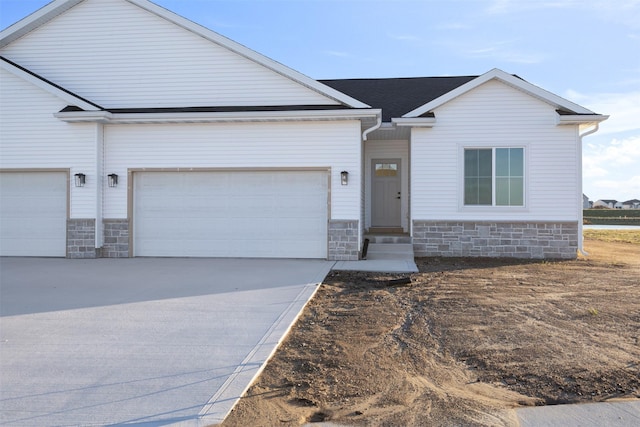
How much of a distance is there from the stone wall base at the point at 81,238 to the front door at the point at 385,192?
7.86 metres

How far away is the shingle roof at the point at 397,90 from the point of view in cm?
1352

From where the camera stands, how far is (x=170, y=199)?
12.0 meters

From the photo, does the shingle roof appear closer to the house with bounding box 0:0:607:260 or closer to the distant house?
the house with bounding box 0:0:607:260

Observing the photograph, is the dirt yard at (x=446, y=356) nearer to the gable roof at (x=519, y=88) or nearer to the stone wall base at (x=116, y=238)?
the gable roof at (x=519, y=88)

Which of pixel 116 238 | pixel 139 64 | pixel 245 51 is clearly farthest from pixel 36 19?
pixel 116 238

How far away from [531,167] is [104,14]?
11687 mm

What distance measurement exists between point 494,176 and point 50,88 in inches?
440

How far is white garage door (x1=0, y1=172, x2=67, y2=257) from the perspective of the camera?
1209cm

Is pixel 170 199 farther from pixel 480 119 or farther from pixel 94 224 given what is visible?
pixel 480 119

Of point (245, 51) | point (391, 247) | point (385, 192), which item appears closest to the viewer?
point (245, 51)

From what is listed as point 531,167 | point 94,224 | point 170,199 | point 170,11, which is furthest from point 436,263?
point 170,11

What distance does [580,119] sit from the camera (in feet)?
36.6

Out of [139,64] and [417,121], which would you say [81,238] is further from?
[417,121]

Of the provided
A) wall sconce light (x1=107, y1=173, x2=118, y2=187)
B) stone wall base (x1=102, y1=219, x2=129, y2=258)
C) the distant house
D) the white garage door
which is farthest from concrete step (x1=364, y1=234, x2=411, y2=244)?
the distant house
